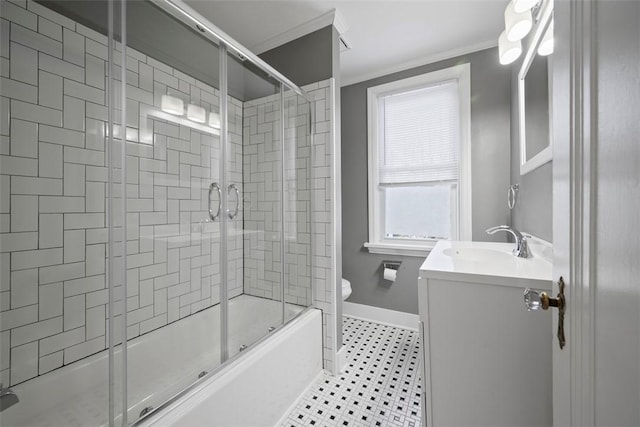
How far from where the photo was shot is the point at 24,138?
4.01 feet

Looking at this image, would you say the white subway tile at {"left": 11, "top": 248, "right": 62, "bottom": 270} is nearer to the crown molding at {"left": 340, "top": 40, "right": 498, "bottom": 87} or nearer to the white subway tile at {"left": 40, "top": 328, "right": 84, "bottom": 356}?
the white subway tile at {"left": 40, "top": 328, "right": 84, "bottom": 356}

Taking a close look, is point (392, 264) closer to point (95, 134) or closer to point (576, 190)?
point (576, 190)

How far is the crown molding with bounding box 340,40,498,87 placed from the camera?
222 cm

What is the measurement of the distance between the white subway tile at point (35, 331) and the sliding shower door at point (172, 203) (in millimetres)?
313

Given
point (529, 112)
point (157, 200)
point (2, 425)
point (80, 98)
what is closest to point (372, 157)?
point (529, 112)

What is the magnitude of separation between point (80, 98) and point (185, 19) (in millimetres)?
670

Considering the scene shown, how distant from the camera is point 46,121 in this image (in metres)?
1.29

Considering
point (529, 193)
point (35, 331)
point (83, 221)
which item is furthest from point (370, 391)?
point (83, 221)

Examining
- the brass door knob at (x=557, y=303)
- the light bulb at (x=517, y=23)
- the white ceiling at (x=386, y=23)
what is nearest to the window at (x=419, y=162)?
the white ceiling at (x=386, y=23)

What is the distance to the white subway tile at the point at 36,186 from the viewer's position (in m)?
1.20

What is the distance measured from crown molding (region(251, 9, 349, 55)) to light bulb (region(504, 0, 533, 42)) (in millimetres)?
1060

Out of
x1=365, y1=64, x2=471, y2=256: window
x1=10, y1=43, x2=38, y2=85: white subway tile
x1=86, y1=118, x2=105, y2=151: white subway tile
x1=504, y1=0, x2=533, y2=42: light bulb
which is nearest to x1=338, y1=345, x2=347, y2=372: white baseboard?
x1=365, y1=64, x2=471, y2=256: window

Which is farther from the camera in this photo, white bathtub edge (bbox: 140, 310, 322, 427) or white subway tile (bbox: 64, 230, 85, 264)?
white subway tile (bbox: 64, 230, 85, 264)

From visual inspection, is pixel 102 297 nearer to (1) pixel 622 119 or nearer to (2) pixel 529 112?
(1) pixel 622 119
